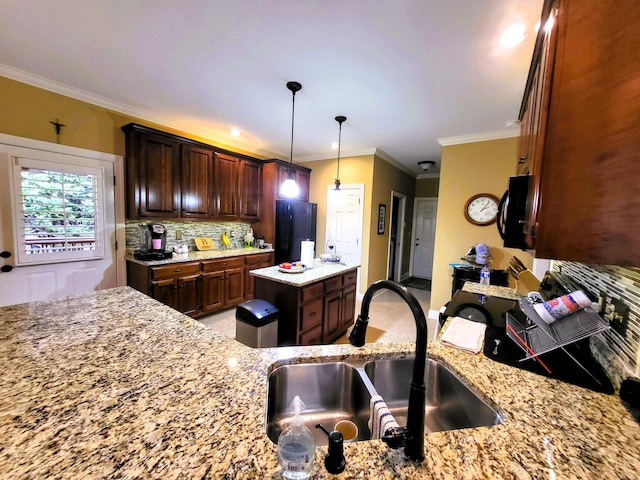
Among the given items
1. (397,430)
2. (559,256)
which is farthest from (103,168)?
(559,256)

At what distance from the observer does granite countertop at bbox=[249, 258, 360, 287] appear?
7.54 ft

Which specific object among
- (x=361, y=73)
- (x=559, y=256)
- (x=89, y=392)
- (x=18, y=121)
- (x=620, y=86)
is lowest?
(x=89, y=392)

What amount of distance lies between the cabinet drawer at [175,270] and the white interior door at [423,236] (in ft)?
17.1

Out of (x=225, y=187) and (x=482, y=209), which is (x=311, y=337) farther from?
(x=482, y=209)

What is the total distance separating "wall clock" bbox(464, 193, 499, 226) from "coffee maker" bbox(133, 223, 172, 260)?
4.08 metres

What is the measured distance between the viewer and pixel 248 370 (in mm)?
883

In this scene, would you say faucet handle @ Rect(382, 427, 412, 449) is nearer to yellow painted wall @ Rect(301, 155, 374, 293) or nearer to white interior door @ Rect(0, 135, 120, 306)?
white interior door @ Rect(0, 135, 120, 306)

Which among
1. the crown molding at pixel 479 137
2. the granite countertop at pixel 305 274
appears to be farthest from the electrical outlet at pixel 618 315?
the crown molding at pixel 479 137

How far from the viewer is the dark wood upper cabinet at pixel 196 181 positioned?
11.2 ft

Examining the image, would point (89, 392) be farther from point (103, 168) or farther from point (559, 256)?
point (103, 168)

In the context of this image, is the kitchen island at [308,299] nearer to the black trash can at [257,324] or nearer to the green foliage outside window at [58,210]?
the black trash can at [257,324]

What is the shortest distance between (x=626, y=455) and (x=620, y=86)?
883 mm

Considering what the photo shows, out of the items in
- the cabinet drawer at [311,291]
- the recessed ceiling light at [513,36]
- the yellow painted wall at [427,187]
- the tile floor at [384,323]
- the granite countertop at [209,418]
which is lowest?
the tile floor at [384,323]

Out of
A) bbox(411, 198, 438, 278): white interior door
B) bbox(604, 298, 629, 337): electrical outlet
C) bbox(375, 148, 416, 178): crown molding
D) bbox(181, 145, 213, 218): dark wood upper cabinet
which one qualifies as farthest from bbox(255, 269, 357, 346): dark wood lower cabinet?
bbox(411, 198, 438, 278): white interior door
